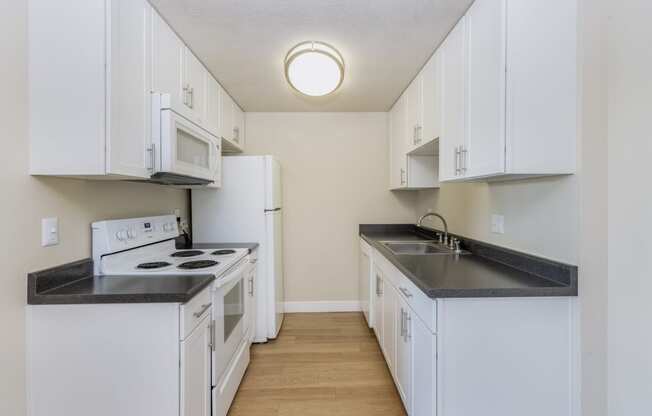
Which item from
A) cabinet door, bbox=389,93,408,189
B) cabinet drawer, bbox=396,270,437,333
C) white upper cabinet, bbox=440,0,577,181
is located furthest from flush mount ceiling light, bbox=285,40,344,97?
cabinet drawer, bbox=396,270,437,333

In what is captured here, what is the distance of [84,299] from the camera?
1.33 meters

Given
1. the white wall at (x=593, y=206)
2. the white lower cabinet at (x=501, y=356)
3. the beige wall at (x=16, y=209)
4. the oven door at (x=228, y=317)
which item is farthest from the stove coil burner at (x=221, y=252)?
the white wall at (x=593, y=206)

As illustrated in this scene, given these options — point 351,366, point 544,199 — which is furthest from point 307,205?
point 544,199

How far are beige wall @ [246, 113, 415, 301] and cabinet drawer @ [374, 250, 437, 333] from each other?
148cm

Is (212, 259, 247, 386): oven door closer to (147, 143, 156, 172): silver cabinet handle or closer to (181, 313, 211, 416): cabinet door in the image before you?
(181, 313, 211, 416): cabinet door

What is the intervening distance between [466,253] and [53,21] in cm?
254

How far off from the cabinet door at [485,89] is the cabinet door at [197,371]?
5.09 feet

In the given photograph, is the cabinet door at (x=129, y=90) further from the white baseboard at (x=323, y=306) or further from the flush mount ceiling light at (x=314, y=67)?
the white baseboard at (x=323, y=306)

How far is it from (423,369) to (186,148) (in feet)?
5.84

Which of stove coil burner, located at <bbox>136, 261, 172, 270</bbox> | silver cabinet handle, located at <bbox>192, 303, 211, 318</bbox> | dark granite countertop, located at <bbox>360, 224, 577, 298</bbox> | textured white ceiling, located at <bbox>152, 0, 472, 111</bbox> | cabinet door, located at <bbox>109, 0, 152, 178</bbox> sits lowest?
silver cabinet handle, located at <bbox>192, 303, 211, 318</bbox>

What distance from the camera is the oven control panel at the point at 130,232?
5.50 ft

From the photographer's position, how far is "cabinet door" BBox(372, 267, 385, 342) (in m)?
2.56

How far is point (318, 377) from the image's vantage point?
233cm

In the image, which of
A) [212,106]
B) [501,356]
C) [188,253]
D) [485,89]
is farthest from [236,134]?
[501,356]
